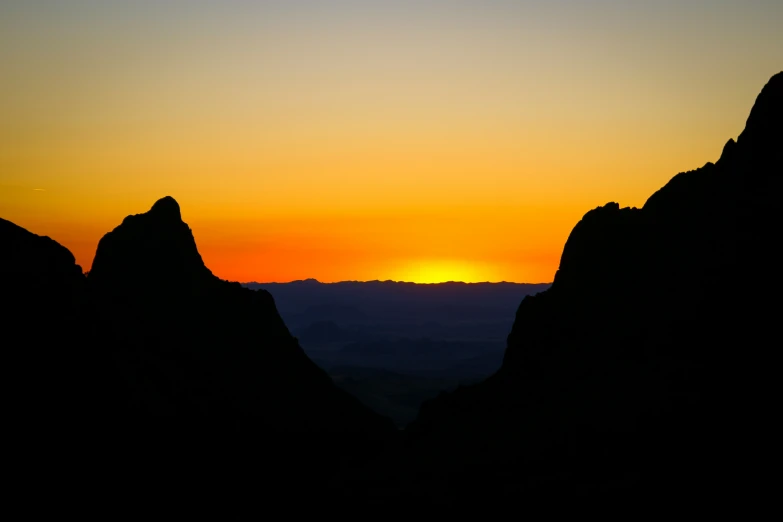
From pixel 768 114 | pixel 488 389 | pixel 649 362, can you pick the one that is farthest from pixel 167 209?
pixel 768 114

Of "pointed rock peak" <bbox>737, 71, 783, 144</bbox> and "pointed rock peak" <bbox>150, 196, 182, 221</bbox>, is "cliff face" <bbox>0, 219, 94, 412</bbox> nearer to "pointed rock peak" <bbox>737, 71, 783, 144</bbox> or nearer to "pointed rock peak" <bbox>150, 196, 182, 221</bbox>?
"pointed rock peak" <bbox>150, 196, 182, 221</bbox>

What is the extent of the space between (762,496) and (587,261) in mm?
26954

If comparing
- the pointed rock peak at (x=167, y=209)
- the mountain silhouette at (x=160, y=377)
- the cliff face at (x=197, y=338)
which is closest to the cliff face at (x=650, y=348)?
the mountain silhouette at (x=160, y=377)

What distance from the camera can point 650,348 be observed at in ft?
139

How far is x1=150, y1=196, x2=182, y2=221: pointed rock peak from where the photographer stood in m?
64.1

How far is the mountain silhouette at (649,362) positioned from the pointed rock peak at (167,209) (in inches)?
1063

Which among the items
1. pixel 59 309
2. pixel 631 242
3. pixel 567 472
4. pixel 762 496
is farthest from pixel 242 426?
pixel 762 496

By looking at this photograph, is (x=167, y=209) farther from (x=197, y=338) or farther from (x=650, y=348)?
(x=650, y=348)

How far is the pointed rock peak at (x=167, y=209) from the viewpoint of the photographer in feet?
210

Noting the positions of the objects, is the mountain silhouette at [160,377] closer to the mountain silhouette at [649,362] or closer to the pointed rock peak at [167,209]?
the pointed rock peak at [167,209]

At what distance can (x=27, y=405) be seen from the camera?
3844cm

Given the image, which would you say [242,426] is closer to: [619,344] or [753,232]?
[619,344]

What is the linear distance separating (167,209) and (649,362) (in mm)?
40684

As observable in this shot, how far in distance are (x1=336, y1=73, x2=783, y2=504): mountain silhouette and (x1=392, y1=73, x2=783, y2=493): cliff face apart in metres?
0.09
